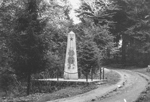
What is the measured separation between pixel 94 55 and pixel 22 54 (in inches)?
249

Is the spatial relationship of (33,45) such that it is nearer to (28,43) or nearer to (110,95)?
(28,43)

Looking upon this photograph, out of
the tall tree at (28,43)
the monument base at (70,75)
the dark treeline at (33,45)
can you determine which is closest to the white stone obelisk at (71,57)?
the monument base at (70,75)

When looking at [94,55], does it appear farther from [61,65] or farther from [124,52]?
[124,52]

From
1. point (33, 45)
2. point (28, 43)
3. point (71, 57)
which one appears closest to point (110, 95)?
point (33, 45)

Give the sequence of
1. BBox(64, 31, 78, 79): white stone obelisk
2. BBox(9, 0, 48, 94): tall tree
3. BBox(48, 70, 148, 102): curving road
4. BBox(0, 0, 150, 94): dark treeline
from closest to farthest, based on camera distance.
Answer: BBox(48, 70, 148, 102): curving road < BBox(9, 0, 48, 94): tall tree < BBox(0, 0, 150, 94): dark treeline < BBox(64, 31, 78, 79): white stone obelisk

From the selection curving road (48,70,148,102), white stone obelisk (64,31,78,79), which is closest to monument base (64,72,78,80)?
white stone obelisk (64,31,78,79)

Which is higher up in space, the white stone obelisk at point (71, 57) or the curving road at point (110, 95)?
the white stone obelisk at point (71, 57)

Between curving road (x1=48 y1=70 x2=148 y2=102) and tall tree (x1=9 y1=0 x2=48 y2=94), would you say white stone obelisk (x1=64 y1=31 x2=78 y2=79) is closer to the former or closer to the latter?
tall tree (x1=9 y1=0 x2=48 y2=94)

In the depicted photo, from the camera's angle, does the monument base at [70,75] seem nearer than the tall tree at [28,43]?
No

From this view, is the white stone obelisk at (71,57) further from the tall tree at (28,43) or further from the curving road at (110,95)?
the curving road at (110,95)

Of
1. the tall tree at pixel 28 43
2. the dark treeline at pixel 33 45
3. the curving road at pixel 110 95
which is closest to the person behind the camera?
the curving road at pixel 110 95

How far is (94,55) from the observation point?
19.0 m

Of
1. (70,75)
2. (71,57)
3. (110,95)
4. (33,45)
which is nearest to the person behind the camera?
(110,95)

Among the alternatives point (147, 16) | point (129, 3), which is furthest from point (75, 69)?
point (129, 3)
